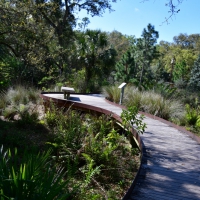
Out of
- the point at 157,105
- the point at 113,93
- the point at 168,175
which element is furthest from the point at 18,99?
the point at 168,175

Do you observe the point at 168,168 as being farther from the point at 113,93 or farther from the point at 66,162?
the point at 113,93

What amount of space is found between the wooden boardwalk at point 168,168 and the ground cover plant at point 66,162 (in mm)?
498

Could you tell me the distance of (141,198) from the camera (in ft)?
8.78

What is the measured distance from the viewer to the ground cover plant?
1.85 m

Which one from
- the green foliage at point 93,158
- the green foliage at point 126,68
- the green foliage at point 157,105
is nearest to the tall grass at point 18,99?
the green foliage at point 157,105

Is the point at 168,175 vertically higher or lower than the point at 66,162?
higher

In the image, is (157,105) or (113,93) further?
(113,93)

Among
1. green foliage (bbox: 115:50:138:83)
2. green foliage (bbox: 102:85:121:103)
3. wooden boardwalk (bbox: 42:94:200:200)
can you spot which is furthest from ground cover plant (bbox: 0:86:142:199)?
green foliage (bbox: 115:50:138:83)

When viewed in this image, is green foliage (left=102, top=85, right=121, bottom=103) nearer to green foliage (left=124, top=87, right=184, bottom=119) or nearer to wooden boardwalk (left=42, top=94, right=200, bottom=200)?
green foliage (left=124, top=87, right=184, bottom=119)

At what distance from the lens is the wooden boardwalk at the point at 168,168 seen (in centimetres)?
281

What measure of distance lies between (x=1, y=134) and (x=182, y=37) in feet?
158

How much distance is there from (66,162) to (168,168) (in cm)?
186

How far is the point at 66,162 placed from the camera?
440cm

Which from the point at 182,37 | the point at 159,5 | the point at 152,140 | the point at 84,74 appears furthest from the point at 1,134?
the point at 182,37
